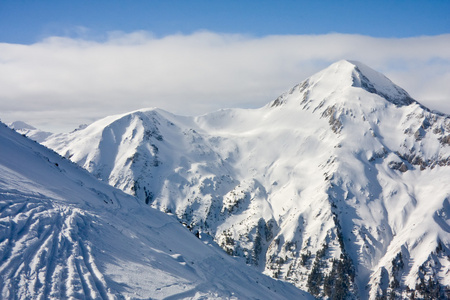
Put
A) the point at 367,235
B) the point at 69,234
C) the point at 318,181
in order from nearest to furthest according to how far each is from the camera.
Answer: the point at 69,234, the point at 367,235, the point at 318,181

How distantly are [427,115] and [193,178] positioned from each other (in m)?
133

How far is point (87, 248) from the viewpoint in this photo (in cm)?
2041

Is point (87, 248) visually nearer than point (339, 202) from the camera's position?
Yes

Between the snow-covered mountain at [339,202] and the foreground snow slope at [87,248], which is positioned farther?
the snow-covered mountain at [339,202]

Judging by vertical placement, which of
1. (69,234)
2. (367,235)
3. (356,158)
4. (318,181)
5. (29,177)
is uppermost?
(356,158)

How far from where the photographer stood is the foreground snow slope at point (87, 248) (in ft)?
54.0

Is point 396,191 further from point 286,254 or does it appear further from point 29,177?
point 29,177

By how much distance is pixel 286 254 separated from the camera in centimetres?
15425

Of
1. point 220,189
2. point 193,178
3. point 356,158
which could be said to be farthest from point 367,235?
point 193,178

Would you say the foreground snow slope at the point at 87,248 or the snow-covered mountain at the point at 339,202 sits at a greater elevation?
the snow-covered mountain at the point at 339,202

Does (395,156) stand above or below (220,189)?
above

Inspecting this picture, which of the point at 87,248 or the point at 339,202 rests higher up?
the point at 339,202

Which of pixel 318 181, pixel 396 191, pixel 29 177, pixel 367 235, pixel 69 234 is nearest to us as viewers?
pixel 69 234

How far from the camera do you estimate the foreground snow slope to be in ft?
54.0
